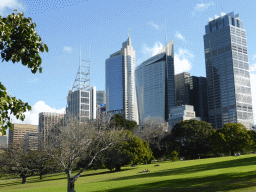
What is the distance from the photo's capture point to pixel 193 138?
77.4m

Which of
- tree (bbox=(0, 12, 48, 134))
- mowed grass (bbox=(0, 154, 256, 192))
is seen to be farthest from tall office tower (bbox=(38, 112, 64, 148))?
tree (bbox=(0, 12, 48, 134))

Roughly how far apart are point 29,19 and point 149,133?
7530 centimetres

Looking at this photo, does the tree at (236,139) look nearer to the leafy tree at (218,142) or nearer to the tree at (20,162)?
the leafy tree at (218,142)

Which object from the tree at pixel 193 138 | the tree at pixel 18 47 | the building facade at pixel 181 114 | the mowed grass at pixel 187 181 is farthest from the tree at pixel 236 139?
the building facade at pixel 181 114

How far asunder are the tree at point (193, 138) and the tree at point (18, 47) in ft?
238

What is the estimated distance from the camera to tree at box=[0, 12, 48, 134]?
7286 mm

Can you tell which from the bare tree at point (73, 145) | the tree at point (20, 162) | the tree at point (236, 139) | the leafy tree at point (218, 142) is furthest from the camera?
the tree at point (236, 139)

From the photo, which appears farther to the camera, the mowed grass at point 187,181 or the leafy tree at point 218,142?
the leafy tree at point 218,142

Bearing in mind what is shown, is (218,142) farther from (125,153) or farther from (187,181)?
(187,181)

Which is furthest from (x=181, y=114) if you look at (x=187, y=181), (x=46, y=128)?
(x=187, y=181)

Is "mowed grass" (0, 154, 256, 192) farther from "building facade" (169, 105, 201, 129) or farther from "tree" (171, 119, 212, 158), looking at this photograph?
"building facade" (169, 105, 201, 129)

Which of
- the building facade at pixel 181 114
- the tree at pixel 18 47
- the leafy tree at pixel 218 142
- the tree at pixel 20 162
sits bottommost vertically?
the tree at pixel 20 162

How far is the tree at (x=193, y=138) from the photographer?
7688cm

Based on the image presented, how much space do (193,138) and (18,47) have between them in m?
73.6
